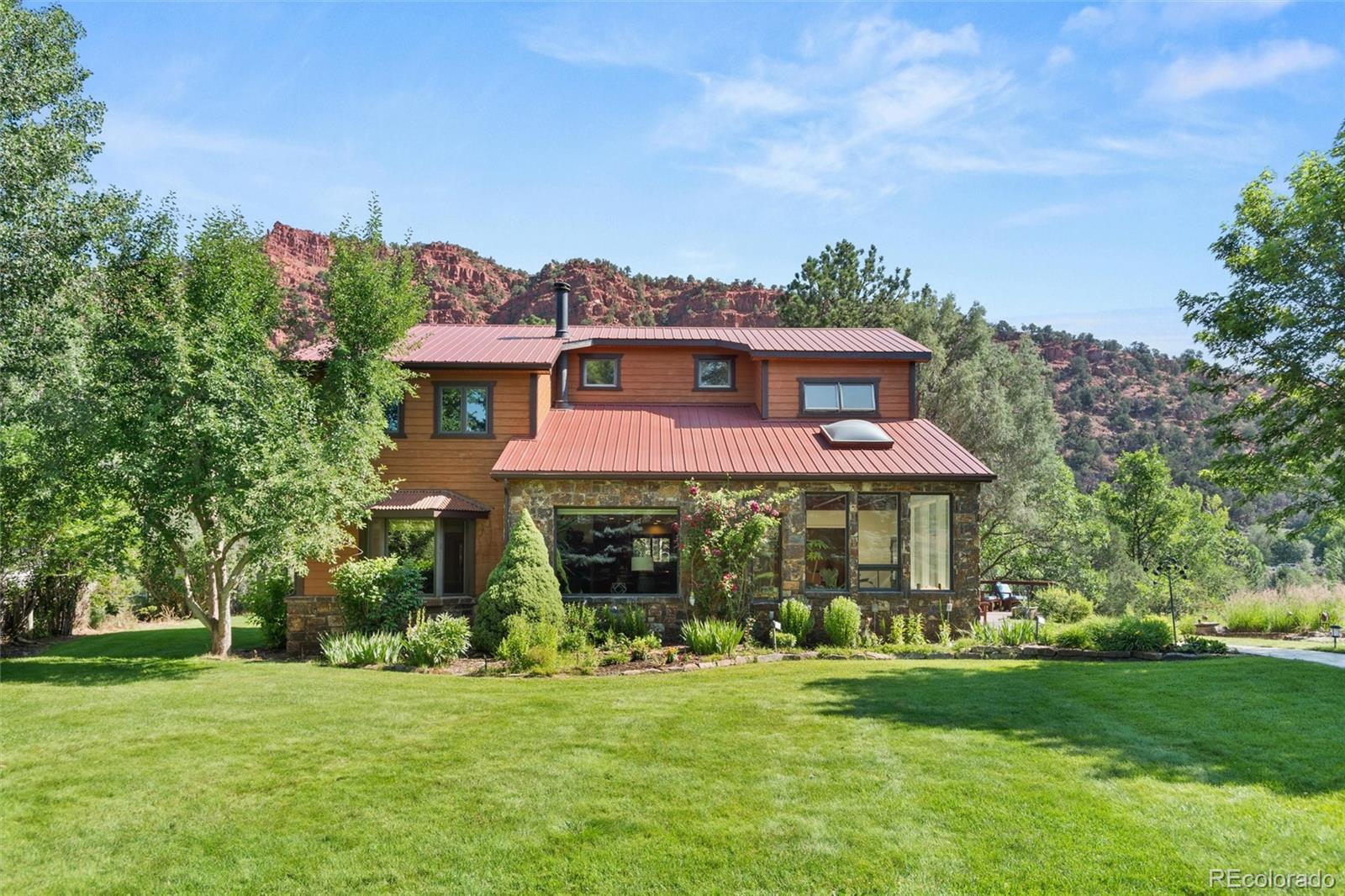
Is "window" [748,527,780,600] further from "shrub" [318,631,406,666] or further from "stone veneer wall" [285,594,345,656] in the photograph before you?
"stone veneer wall" [285,594,345,656]

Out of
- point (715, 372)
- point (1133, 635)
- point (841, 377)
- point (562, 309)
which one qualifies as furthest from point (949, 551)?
point (562, 309)

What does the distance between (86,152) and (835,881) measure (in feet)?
57.2

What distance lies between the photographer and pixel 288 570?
1338cm

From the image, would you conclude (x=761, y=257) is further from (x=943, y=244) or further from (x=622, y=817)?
(x=622, y=817)

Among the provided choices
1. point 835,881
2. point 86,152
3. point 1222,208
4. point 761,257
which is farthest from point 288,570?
point 761,257

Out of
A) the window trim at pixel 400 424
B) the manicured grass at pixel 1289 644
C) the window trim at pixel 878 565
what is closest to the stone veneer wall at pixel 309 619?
the window trim at pixel 400 424

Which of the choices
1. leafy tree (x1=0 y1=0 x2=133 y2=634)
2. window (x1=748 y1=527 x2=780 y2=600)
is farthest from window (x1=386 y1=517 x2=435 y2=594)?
window (x1=748 y1=527 x2=780 y2=600)

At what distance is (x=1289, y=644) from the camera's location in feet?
49.2

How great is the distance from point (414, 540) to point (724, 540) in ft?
20.4

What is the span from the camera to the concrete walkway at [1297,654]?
36.9 ft

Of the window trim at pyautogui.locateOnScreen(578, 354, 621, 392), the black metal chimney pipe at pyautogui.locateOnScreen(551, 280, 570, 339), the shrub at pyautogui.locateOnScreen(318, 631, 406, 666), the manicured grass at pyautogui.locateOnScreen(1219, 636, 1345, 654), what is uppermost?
the black metal chimney pipe at pyautogui.locateOnScreen(551, 280, 570, 339)

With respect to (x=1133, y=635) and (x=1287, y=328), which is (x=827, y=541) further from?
(x=1287, y=328)

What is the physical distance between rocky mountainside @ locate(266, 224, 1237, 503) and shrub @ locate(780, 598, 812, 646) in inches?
1504

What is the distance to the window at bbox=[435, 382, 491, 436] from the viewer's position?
16188mm
